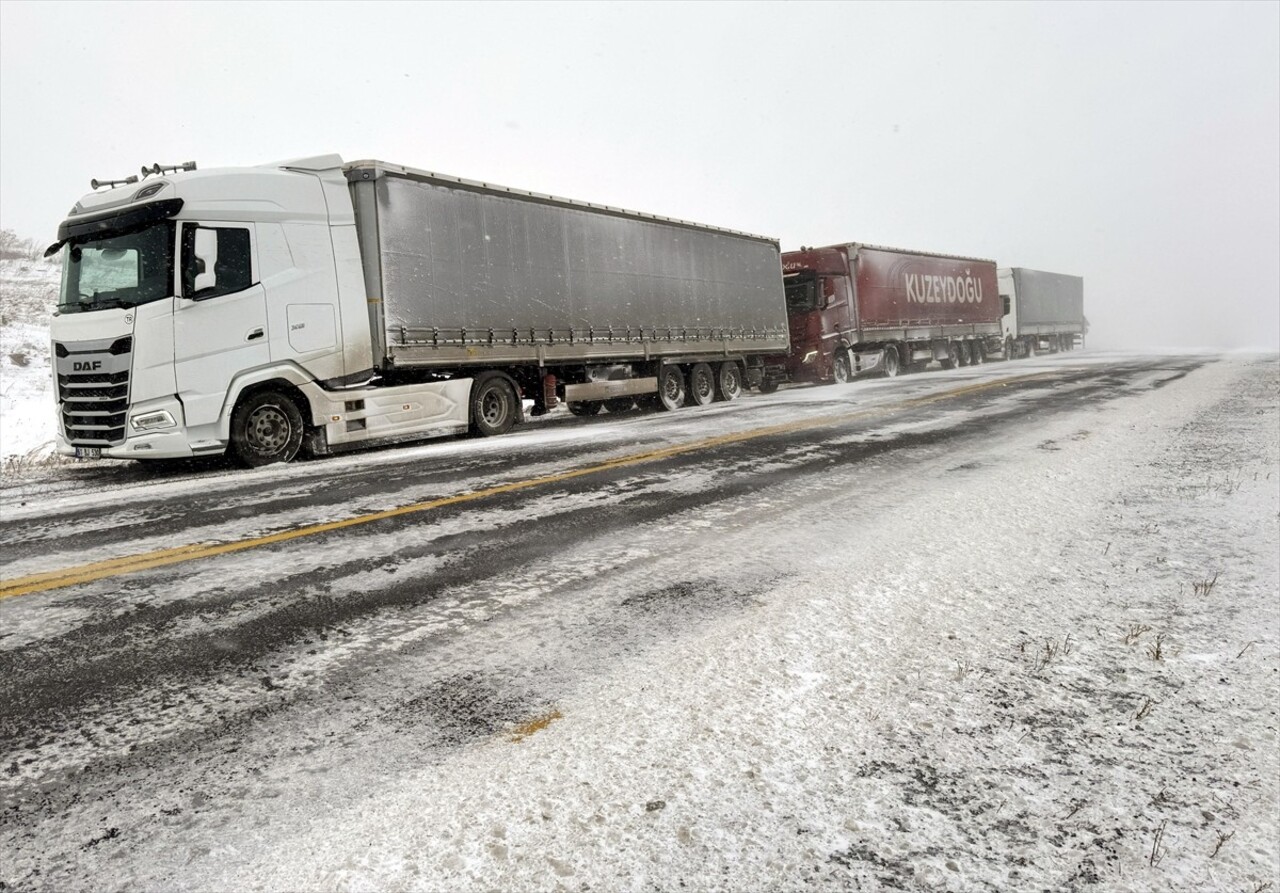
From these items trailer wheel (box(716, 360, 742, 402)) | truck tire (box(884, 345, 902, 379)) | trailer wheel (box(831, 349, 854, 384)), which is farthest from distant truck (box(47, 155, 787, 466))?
truck tire (box(884, 345, 902, 379))

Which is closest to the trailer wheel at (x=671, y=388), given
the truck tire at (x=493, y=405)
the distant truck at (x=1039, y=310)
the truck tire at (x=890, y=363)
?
the truck tire at (x=493, y=405)

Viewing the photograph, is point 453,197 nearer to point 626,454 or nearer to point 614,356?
point 614,356

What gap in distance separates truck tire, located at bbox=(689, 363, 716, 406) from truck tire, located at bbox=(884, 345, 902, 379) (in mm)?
9297

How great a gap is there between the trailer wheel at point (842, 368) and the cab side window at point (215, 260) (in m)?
16.7

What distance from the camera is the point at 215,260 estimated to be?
8508 millimetres

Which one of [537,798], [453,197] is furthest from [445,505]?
[453,197]

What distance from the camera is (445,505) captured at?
18.5 ft

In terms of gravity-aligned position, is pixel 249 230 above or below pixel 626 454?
above

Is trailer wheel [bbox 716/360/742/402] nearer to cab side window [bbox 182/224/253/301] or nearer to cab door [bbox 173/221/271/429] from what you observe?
cab door [bbox 173/221/271/429]

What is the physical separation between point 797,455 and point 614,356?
6.54 meters

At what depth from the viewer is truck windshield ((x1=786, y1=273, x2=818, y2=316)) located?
70.8 feet

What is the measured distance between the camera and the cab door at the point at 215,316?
829 centimetres

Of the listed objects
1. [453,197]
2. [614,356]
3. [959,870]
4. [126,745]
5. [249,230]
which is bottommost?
[959,870]

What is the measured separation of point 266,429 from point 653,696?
25.7ft
